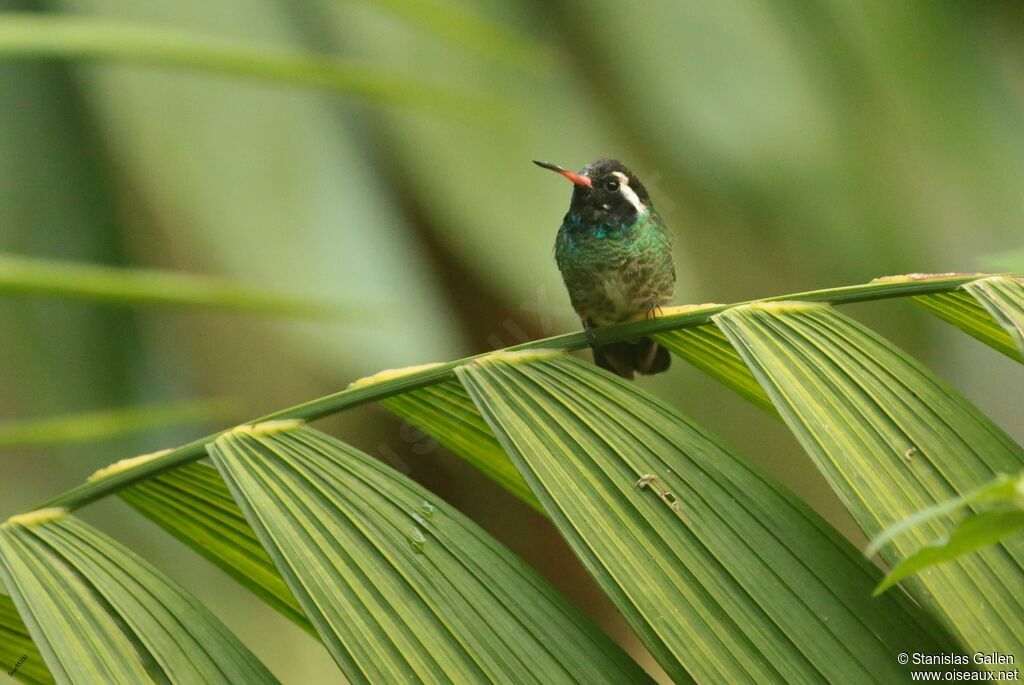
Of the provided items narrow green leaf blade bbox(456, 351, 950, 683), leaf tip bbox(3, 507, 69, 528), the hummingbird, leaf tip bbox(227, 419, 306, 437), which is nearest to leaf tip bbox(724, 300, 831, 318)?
narrow green leaf blade bbox(456, 351, 950, 683)

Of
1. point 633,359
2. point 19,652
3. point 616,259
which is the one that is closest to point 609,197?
point 616,259

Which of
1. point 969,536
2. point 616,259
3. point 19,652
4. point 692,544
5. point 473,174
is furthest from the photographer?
point 473,174

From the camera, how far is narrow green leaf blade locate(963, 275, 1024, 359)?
0.94 meters

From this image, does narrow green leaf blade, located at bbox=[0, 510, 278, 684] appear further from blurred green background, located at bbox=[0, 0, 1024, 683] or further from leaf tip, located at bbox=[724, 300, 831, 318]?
blurred green background, located at bbox=[0, 0, 1024, 683]

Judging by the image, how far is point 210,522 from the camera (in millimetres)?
1145

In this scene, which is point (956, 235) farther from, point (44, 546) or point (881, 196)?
point (44, 546)

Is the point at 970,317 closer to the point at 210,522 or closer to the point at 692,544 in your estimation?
the point at 692,544

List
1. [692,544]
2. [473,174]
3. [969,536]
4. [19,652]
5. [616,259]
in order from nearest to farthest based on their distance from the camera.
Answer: [969,536] < [692,544] < [19,652] < [616,259] < [473,174]

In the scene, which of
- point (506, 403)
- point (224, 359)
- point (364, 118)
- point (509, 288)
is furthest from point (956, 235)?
point (506, 403)

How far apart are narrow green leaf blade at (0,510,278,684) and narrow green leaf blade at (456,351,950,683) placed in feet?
1.03

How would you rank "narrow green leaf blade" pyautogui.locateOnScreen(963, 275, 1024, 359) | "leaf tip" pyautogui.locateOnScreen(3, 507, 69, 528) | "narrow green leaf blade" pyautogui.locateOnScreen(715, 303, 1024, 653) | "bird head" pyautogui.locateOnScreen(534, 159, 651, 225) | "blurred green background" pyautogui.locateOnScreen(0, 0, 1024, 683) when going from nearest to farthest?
"narrow green leaf blade" pyautogui.locateOnScreen(715, 303, 1024, 653) < "narrow green leaf blade" pyautogui.locateOnScreen(963, 275, 1024, 359) < "leaf tip" pyautogui.locateOnScreen(3, 507, 69, 528) < "bird head" pyautogui.locateOnScreen(534, 159, 651, 225) < "blurred green background" pyautogui.locateOnScreen(0, 0, 1024, 683)

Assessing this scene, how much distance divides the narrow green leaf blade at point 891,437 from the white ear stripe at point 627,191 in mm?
1132

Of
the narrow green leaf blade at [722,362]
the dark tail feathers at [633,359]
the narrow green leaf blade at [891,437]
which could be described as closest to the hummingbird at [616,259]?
the dark tail feathers at [633,359]

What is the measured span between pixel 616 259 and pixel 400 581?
4.21 ft
